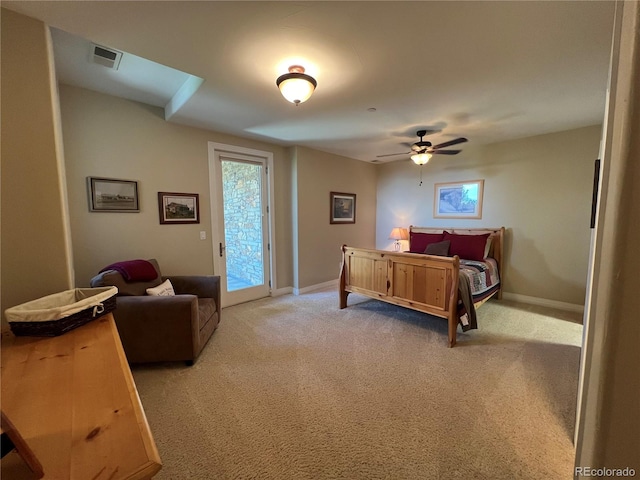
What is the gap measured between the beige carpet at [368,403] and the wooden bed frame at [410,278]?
0.36 m

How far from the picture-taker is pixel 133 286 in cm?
254

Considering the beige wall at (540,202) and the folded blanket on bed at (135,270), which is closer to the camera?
the folded blanket on bed at (135,270)

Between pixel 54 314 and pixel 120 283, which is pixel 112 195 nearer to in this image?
pixel 120 283

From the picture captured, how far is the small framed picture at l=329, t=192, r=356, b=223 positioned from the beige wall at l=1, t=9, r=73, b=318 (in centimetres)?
387

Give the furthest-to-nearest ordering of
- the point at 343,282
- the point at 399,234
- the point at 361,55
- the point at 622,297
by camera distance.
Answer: the point at 399,234, the point at 343,282, the point at 361,55, the point at 622,297

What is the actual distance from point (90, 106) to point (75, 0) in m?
1.62

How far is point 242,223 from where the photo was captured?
4047 mm

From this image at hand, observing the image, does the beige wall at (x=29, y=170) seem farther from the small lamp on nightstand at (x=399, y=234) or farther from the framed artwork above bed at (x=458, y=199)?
the framed artwork above bed at (x=458, y=199)

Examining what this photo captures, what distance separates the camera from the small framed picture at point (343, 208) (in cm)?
505

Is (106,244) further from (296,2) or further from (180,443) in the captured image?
(296,2)

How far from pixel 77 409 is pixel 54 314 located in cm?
77

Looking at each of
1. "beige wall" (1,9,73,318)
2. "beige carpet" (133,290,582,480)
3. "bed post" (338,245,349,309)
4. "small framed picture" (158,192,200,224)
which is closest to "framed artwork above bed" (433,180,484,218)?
"beige carpet" (133,290,582,480)
